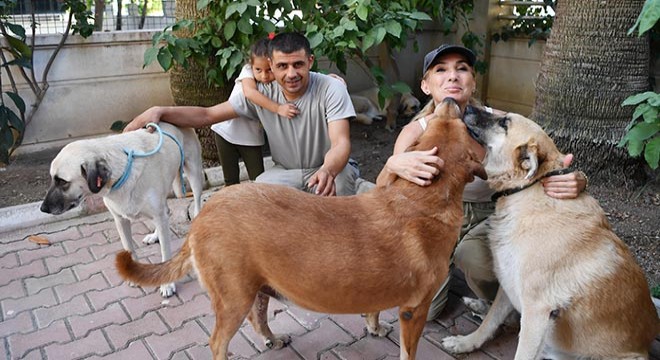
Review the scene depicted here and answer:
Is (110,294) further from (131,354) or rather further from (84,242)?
(84,242)

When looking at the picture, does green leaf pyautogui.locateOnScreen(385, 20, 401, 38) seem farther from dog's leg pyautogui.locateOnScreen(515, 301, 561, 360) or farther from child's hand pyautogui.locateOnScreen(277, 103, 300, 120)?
dog's leg pyautogui.locateOnScreen(515, 301, 561, 360)

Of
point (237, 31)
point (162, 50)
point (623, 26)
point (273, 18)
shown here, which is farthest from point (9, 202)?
point (623, 26)

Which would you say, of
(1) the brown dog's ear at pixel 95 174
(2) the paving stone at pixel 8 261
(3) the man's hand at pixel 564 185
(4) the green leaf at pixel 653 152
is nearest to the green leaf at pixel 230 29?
(1) the brown dog's ear at pixel 95 174

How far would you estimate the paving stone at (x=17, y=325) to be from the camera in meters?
3.20

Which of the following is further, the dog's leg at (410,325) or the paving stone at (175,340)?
the paving stone at (175,340)

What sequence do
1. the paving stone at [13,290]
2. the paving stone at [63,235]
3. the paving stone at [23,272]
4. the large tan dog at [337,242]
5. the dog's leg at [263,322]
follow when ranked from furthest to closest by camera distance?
1. the paving stone at [63,235]
2. the paving stone at [23,272]
3. the paving stone at [13,290]
4. the dog's leg at [263,322]
5. the large tan dog at [337,242]

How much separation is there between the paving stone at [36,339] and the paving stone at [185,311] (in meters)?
0.58

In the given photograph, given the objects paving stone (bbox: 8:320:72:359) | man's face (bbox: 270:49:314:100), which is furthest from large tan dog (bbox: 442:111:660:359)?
paving stone (bbox: 8:320:72:359)

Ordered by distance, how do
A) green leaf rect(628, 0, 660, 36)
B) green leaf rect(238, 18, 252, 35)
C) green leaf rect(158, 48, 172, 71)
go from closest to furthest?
green leaf rect(628, 0, 660, 36), green leaf rect(238, 18, 252, 35), green leaf rect(158, 48, 172, 71)

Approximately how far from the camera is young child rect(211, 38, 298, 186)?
155 inches

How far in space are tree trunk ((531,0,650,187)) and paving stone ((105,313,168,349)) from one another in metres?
3.75

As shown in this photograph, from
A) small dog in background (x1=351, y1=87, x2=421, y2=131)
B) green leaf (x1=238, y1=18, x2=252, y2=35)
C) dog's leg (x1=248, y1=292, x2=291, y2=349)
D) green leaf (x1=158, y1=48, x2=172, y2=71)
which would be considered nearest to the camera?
dog's leg (x1=248, y1=292, x2=291, y2=349)

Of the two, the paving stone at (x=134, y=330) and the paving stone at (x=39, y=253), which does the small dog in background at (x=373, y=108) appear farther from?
the paving stone at (x=134, y=330)

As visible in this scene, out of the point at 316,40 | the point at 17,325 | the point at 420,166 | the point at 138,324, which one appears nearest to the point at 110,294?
the point at 138,324
